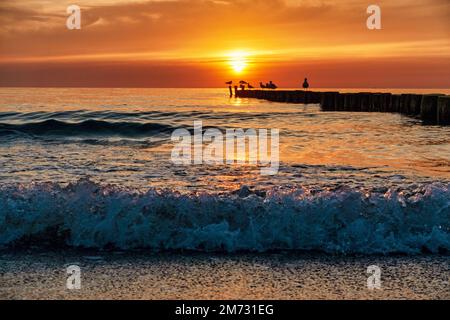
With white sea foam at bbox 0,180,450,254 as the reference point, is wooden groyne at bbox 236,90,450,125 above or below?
above

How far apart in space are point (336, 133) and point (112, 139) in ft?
30.3

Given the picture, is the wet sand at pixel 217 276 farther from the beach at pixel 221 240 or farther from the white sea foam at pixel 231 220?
the white sea foam at pixel 231 220

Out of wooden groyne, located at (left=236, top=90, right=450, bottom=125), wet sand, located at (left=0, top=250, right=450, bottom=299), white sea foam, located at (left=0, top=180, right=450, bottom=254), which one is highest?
wooden groyne, located at (left=236, top=90, right=450, bottom=125)

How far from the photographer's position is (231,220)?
22.2 feet

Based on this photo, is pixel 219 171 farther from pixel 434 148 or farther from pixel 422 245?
pixel 434 148

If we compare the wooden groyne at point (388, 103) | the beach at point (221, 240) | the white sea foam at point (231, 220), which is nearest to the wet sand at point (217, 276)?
the beach at point (221, 240)

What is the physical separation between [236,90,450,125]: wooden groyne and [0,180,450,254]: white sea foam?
69.4ft

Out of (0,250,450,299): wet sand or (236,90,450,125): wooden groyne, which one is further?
(236,90,450,125): wooden groyne

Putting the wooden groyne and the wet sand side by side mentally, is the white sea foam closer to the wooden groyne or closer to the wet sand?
the wet sand

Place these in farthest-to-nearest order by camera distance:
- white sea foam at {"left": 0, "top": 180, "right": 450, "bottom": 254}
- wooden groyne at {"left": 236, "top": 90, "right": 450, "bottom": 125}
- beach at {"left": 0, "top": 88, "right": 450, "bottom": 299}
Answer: wooden groyne at {"left": 236, "top": 90, "right": 450, "bottom": 125} < white sea foam at {"left": 0, "top": 180, "right": 450, "bottom": 254} < beach at {"left": 0, "top": 88, "right": 450, "bottom": 299}

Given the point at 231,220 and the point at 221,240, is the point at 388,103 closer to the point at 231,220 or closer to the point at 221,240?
the point at 231,220

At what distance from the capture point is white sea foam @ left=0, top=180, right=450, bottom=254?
250 inches

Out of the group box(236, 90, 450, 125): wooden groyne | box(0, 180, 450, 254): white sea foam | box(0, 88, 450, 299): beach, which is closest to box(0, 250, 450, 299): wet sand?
box(0, 88, 450, 299): beach

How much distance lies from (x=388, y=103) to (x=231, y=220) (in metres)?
32.2
